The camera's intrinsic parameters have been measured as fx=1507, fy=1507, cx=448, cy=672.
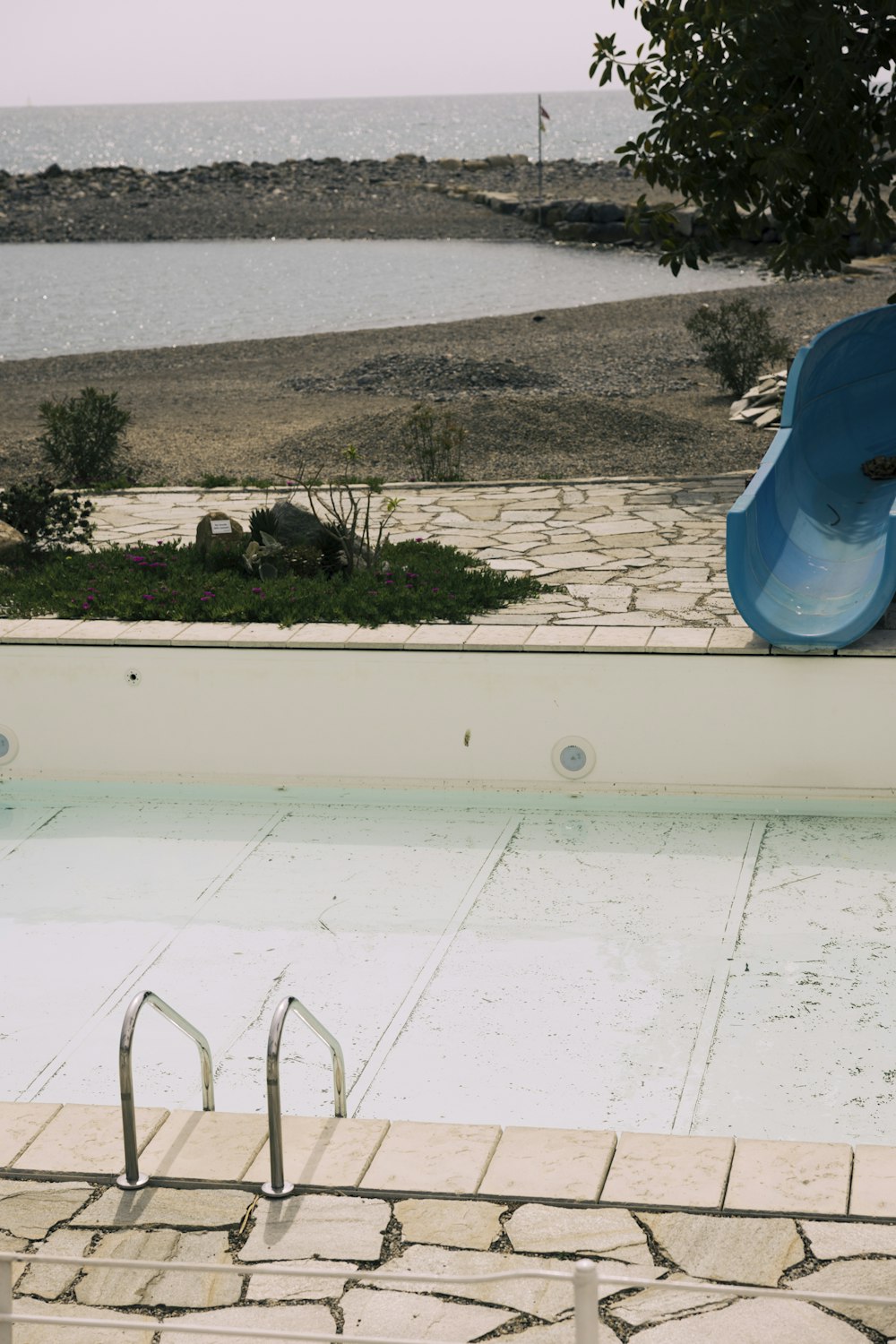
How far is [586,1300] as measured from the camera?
2.38 metres

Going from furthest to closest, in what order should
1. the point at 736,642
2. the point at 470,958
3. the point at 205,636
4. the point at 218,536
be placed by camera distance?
the point at 218,536 → the point at 205,636 → the point at 736,642 → the point at 470,958

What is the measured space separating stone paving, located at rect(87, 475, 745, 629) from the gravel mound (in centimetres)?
571

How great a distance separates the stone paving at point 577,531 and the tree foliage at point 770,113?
5.82 ft

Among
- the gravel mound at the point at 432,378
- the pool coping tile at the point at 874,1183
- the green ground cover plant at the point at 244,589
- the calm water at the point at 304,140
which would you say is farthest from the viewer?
the calm water at the point at 304,140

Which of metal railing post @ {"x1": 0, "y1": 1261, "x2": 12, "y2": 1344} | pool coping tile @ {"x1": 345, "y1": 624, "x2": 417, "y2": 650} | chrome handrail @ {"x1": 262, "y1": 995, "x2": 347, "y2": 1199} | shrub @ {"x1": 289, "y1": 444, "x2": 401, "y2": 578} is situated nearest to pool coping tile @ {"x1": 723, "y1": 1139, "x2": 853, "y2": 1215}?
chrome handrail @ {"x1": 262, "y1": 995, "x2": 347, "y2": 1199}

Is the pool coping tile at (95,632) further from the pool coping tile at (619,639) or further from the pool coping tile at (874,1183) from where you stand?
the pool coping tile at (874,1183)

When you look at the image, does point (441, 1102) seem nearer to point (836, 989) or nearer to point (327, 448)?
point (836, 989)

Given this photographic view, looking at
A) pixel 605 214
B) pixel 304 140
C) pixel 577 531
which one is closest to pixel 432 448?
pixel 577 531

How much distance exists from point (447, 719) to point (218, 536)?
7.86 feet

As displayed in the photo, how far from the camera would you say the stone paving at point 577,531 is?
27.4ft

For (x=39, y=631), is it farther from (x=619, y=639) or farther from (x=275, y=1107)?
(x=275, y=1107)

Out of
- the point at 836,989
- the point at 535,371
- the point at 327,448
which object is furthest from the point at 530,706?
the point at 535,371

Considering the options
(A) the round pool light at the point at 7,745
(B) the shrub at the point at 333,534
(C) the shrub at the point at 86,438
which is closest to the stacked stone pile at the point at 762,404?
(C) the shrub at the point at 86,438

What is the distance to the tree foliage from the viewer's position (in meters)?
8.48
